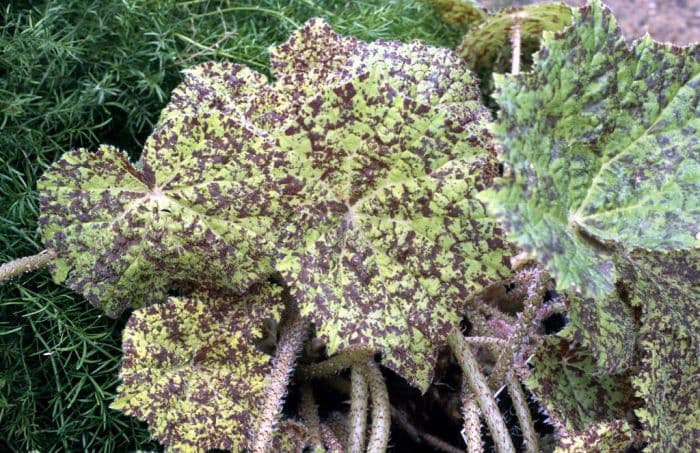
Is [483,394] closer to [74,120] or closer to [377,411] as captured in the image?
[377,411]

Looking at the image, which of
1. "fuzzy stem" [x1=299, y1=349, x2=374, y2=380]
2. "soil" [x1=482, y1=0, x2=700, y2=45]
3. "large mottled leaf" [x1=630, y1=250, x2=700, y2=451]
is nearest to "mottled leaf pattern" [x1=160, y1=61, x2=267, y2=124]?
"fuzzy stem" [x1=299, y1=349, x2=374, y2=380]

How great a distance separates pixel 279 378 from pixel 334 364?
5.1 inches

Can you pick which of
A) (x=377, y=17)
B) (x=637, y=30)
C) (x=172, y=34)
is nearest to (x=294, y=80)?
(x=172, y=34)

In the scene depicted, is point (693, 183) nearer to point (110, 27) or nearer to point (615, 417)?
point (615, 417)

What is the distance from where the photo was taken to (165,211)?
935mm

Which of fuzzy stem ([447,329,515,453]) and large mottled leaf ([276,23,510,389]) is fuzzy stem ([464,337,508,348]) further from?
large mottled leaf ([276,23,510,389])

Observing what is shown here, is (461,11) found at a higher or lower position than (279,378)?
higher

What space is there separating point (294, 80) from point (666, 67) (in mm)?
491

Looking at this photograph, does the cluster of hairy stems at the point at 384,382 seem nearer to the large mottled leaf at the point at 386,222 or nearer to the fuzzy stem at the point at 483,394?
the fuzzy stem at the point at 483,394

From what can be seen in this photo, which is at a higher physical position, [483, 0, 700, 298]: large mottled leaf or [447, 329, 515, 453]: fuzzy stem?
[483, 0, 700, 298]: large mottled leaf

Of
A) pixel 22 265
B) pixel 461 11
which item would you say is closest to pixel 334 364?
pixel 22 265

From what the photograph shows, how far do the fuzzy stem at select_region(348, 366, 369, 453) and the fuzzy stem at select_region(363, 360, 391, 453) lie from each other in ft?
0.04

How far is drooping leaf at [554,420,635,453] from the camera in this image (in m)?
0.84

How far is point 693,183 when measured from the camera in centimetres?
85
